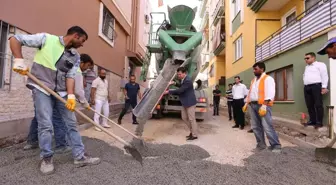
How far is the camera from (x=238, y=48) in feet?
44.7

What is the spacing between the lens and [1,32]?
4199mm

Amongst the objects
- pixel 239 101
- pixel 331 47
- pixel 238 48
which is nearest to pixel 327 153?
pixel 331 47

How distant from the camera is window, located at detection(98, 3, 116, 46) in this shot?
9.49 m

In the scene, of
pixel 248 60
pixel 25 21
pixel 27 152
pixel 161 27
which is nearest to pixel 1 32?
pixel 25 21

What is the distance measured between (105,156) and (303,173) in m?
2.75

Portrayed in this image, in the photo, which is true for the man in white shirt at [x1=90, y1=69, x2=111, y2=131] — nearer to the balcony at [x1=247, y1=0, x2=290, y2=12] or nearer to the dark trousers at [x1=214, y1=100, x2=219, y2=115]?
the dark trousers at [x1=214, y1=100, x2=219, y2=115]

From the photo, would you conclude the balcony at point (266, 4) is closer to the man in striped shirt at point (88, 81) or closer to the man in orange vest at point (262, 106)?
the man in orange vest at point (262, 106)

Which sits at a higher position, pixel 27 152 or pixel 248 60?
pixel 248 60

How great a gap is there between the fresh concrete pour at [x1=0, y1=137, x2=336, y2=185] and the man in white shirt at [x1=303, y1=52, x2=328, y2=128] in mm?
1752

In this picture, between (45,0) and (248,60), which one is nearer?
(45,0)

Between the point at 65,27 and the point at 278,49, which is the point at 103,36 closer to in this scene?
the point at 65,27

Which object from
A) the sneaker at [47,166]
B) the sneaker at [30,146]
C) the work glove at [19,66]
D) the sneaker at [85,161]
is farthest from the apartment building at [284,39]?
the sneaker at [30,146]

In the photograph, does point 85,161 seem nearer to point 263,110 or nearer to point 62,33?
point 263,110

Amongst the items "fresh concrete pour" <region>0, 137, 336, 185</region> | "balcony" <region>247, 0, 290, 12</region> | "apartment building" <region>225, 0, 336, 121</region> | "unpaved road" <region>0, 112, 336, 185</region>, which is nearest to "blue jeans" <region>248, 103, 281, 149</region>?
"unpaved road" <region>0, 112, 336, 185</region>
